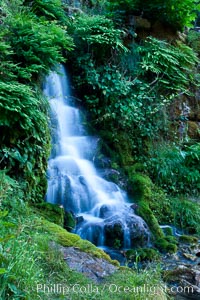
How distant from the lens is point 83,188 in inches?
255

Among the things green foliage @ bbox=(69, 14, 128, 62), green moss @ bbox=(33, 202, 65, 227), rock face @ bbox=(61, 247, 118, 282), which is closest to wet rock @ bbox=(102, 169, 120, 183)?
green moss @ bbox=(33, 202, 65, 227)

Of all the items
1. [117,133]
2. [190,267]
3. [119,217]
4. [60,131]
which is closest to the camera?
[190,267]

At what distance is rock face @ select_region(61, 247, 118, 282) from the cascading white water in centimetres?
163

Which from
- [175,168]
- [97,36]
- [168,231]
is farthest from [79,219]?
[97,36]

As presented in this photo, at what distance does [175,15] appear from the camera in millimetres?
9242

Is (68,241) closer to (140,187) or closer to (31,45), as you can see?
(140,187)

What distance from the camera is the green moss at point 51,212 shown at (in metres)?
5.26

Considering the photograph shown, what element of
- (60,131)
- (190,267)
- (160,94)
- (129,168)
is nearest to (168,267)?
(190,267)

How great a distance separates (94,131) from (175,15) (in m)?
3.98

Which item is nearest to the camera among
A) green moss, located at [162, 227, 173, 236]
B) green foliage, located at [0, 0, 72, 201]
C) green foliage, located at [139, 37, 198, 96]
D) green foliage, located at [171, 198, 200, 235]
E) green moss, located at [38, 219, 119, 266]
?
green moss, located at [38, 219, 119, 266]

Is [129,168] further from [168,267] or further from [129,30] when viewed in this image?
[129,30]

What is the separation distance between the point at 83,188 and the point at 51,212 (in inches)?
47.4

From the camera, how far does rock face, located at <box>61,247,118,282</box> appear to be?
3590 mm

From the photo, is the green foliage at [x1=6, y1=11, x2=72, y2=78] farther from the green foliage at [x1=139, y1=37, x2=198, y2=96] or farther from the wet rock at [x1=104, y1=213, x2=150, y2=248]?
the green foliage at [x1=139, y1=37, x2=198, y2=96]
